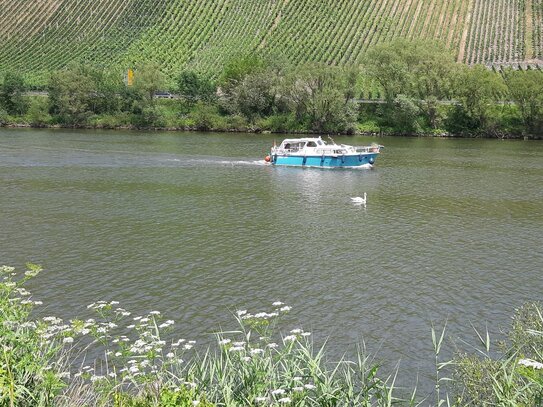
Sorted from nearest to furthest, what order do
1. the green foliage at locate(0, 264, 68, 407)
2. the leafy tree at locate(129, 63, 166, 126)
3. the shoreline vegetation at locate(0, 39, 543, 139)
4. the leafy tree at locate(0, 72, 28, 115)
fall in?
the green foliage at locate(0, 264, 68, 407) < the shoreline vegetation at locate(0, 39, 543, 139) < the leafy tree at locate(129, 63, 166, 126) < the leafy tree at locate(0, 72, 28, 115)

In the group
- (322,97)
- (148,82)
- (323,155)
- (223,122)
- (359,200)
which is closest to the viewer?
(359,200)

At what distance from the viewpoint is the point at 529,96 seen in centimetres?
8088

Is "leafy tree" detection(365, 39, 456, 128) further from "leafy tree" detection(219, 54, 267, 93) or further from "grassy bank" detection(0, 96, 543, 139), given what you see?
"leafy tree" detection(219, 54, 267, 93)

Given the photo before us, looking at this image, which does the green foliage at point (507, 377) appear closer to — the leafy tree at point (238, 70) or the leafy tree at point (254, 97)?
the leafy tree at point (254, 97)

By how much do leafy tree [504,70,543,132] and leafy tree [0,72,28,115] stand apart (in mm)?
77265

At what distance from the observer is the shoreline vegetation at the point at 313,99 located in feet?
275

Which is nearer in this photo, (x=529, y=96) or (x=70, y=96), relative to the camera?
(x=529, y=96)

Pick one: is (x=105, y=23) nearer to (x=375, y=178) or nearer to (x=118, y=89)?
(x=118, y=89)

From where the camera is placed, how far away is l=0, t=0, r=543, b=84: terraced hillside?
115688 millimetres

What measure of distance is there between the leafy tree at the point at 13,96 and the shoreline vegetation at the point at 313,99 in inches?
6.7

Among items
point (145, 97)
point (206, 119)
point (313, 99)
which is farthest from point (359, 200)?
point (145, 97)

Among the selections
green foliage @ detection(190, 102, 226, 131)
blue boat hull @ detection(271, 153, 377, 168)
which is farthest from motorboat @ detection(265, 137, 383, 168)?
green foliage @ detection(190, 102, 226, 131)

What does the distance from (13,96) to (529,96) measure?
8072cm

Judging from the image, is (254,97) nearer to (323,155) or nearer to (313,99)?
(313,99)
